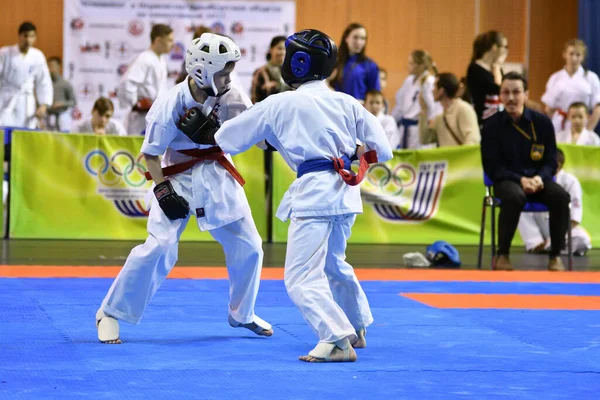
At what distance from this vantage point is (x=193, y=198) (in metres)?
4.74

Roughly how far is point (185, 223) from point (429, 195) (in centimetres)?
597

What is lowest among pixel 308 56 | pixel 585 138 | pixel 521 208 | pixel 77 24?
pixel 521 208

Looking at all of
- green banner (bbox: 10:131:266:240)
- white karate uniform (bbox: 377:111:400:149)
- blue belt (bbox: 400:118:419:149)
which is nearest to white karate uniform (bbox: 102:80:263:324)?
green banner (bbox: 10:131:266:240)

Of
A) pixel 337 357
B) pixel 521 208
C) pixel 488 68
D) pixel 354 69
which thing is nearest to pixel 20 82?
pixel 354 69

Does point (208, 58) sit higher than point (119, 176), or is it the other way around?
point (208, 58)

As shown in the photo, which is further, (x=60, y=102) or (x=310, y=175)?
(x=60, y=102)

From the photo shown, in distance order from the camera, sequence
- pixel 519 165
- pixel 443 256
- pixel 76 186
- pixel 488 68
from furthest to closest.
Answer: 1. pixel 488 68
2. pixel 76 186
3. pixel 443 256
4. pixel 519 165

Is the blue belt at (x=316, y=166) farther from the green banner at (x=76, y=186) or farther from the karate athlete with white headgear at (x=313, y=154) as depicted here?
the green banner at (x=76, y=186)

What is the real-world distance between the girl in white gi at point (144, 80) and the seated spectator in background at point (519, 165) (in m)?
3.70

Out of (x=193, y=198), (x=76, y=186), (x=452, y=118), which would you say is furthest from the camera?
(x=452, y=118)

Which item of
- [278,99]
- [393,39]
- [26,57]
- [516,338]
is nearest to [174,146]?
[278,99]

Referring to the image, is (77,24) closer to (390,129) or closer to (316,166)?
(390,129)

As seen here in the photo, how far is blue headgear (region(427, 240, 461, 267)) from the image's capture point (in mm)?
8492

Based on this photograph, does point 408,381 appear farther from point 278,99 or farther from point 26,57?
point 26,57
